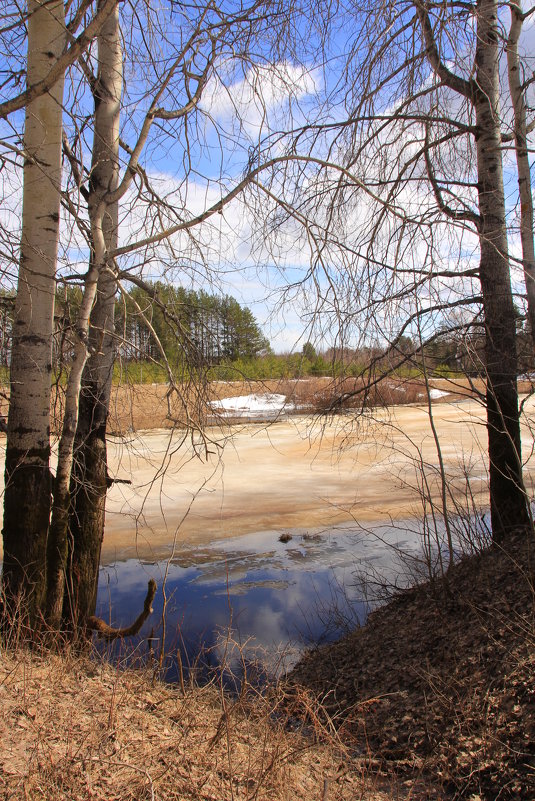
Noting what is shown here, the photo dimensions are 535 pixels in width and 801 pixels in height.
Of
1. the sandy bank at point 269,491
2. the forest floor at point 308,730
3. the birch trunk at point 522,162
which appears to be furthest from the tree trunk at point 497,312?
the sandy bank at point 269,491

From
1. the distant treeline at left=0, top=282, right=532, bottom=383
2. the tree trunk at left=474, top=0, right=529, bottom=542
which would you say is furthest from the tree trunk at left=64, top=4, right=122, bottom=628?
the tree trunk at left=474, top=0, right=529, bottom=542

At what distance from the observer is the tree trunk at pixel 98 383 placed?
512cm

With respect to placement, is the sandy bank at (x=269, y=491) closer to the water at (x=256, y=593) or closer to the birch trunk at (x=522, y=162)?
the water at (x=256, y=593)

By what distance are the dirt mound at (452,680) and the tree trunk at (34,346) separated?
251cm

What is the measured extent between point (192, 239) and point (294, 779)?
372 centimetres

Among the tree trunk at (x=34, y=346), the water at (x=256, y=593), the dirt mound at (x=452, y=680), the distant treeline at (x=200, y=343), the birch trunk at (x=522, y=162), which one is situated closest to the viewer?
the dirt mound at (x=452, y=680)

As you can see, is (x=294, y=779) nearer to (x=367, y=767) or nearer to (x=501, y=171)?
(x=367, y=767)

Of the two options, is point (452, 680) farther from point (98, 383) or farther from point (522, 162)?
point (522, 162)

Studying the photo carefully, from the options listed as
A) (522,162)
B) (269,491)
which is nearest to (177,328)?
(522,162)

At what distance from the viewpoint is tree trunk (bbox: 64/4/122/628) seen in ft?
16.8

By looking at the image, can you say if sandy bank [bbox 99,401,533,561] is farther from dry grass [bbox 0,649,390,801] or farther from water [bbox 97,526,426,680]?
dry grass [bbox 0,649,390,801]

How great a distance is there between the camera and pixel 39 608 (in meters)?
4.52

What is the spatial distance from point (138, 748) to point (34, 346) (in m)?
2.71

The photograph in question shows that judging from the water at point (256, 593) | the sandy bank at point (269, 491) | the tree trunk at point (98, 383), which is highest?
the tree trunk at point (98, 383)
